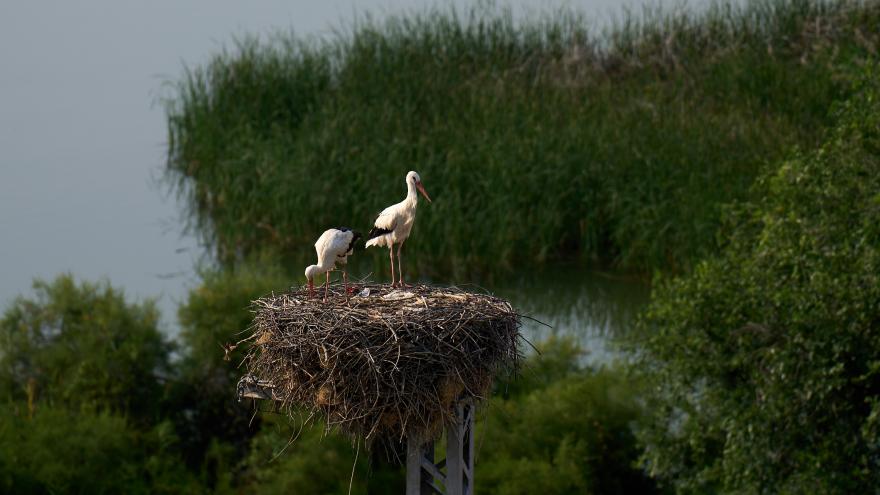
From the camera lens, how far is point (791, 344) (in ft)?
53.9

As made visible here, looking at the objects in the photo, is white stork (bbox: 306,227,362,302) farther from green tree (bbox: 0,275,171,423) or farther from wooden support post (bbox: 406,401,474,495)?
green tree (bbox: 0,275,171,423)

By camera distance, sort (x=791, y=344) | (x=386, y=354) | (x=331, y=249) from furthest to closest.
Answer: (x=791, y=344)
(x=331, y=249)
(x=386, y=354)

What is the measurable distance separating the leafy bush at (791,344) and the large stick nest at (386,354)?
5.88m

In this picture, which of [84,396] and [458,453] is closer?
[458,453]

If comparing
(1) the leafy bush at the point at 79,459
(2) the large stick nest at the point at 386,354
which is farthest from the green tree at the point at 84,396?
(2) the large stick nest at the point at 386,354

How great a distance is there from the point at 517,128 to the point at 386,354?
58.1ft

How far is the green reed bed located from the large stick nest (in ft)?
40.9

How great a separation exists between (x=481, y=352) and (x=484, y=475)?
8.48 meters

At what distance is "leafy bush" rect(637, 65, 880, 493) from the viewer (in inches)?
643

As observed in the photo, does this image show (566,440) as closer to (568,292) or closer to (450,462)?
(568,292)

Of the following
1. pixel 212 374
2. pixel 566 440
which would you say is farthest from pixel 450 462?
pixel 212 374

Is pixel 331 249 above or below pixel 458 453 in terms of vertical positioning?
above

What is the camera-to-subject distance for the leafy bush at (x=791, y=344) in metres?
16.3

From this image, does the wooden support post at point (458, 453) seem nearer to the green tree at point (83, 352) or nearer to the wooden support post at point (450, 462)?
the wooden support post at point (450, 462)
